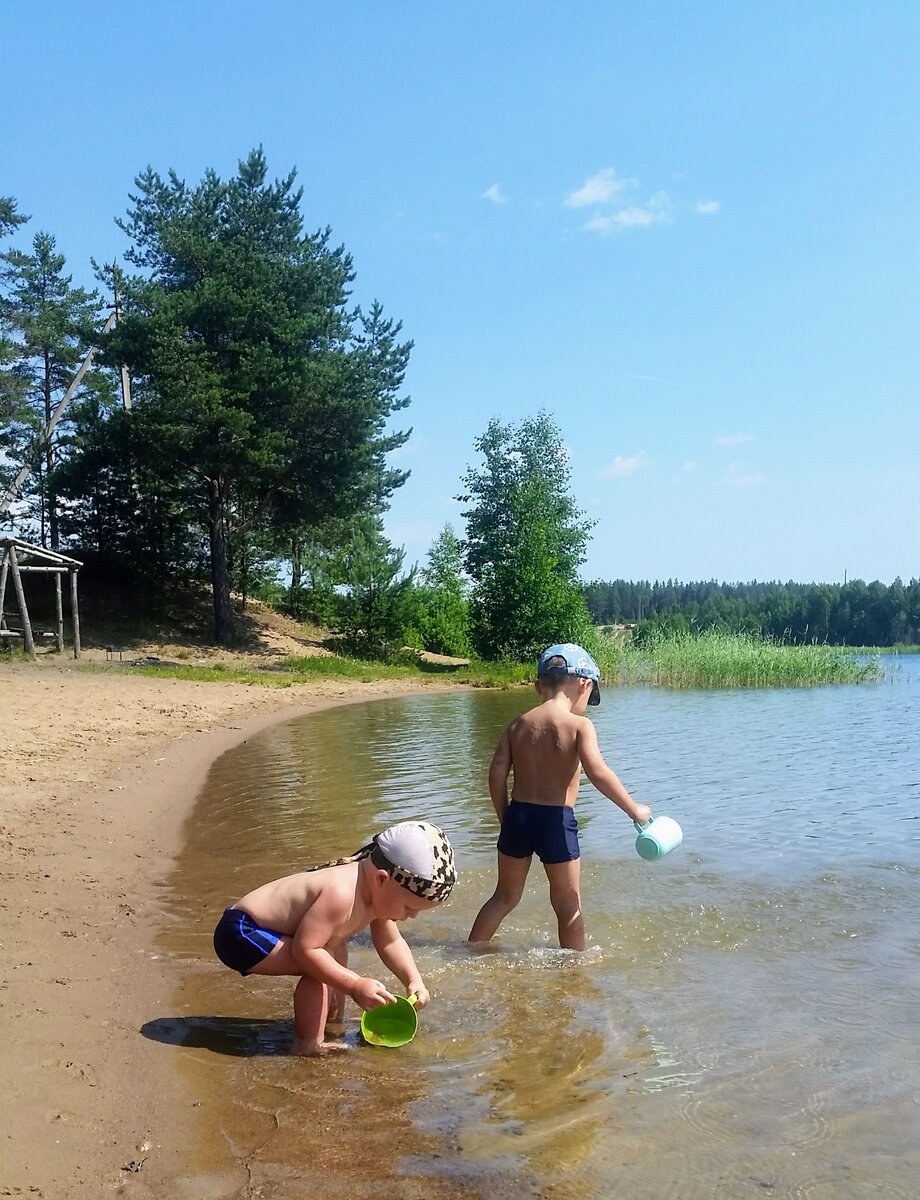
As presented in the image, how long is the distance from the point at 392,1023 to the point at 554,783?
1.58 meters

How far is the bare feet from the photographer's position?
161 inches

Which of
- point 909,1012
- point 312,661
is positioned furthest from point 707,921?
point 312,661

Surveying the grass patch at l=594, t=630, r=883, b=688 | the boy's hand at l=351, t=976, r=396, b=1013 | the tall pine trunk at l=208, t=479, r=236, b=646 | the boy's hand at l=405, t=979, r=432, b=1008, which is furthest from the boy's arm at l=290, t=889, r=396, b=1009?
the tall pine trunk at l=208, t=479, r=236, b=646

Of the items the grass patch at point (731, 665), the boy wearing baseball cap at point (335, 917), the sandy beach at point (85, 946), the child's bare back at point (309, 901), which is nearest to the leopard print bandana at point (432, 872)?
the boy wearing baseball cap at point (335, 917)

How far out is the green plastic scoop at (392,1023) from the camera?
13.5 feet

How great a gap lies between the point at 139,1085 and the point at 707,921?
3.88 meters

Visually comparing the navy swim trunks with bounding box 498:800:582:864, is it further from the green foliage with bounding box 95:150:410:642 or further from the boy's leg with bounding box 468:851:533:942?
the green foliage with bounding box 95:150:410:642

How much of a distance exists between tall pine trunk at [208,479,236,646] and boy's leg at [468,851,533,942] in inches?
1032

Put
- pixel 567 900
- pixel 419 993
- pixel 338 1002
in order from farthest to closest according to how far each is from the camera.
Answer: pixel 567 900
pixel 338 1002
pixel 419 993

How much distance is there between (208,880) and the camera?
702 centimetres

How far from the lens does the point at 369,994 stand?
3.97 metres

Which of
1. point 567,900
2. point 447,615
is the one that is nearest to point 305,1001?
point 567,900

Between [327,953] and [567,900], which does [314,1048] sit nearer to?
[327,953]

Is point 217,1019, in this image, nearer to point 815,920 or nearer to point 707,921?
point 707,921
